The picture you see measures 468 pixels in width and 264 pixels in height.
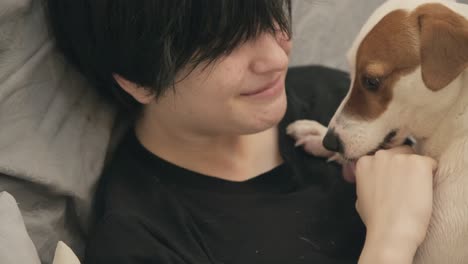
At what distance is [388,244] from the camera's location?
102cm

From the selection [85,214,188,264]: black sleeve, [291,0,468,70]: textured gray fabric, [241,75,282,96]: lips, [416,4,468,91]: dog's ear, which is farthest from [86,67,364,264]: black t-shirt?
[291,0,468,70]: textured gray fabric

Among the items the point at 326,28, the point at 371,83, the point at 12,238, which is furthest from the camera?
the point at 326,28

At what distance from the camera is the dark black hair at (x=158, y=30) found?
993 millimetres

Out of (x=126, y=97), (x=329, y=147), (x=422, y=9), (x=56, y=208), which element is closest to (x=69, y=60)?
(x=126, y=97)

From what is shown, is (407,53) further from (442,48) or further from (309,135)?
(309,135)

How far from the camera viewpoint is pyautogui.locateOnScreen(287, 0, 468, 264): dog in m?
1.07

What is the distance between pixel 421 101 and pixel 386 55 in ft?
0.37

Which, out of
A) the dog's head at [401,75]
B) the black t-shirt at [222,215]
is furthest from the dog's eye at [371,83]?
the black t-shirt at [222,215]

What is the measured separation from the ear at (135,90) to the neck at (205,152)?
105 mm

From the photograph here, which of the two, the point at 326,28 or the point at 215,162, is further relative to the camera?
the point at 326,28

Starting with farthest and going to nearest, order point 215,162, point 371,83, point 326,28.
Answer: point 326,28 < point 215,162 < point 371,83

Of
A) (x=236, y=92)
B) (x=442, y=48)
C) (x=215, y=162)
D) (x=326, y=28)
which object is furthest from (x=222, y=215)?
(x=326, y=28)

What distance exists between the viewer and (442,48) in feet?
3.49

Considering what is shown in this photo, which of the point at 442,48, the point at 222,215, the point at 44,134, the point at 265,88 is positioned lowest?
the point at 222,215
